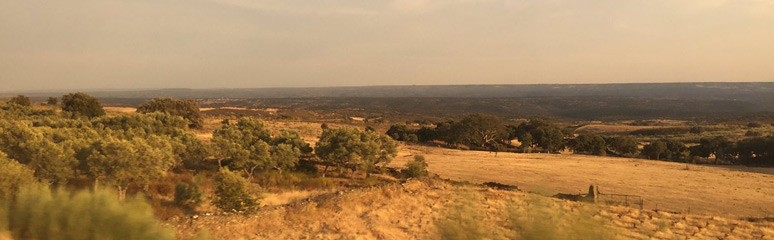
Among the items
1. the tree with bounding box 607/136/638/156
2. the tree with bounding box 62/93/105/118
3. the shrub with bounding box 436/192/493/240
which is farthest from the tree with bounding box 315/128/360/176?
the tree with bounding box 607/136/638/156

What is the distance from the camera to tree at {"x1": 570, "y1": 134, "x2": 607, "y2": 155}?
42.2m

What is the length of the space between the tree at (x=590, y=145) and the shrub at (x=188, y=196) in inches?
1629

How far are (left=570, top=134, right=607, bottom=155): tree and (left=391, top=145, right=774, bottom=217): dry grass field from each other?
583cm

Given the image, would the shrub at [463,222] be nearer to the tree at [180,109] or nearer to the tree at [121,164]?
the tree at [121,164]

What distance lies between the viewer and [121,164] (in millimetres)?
12438

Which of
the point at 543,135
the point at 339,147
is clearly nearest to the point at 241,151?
the point at 339,147

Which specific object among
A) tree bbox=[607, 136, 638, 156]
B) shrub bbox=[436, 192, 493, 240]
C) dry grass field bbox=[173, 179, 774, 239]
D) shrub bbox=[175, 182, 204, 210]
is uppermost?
shrub bbox=[436, 192, 493, 240]

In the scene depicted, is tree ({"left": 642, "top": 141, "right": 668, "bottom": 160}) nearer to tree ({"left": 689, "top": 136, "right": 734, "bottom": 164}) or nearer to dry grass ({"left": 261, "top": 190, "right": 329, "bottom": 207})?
tree ({"left": 689, "top": 136, "right": 734, "bottom": 164})

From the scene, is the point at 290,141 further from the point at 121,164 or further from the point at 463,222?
the point at 463,222

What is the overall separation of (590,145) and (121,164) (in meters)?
44.4

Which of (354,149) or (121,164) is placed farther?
(354,149)

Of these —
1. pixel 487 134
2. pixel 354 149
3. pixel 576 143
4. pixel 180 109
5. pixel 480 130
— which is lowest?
pixel 576 143

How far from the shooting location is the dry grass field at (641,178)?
19.2 meters

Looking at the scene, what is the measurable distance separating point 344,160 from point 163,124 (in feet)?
44.6
